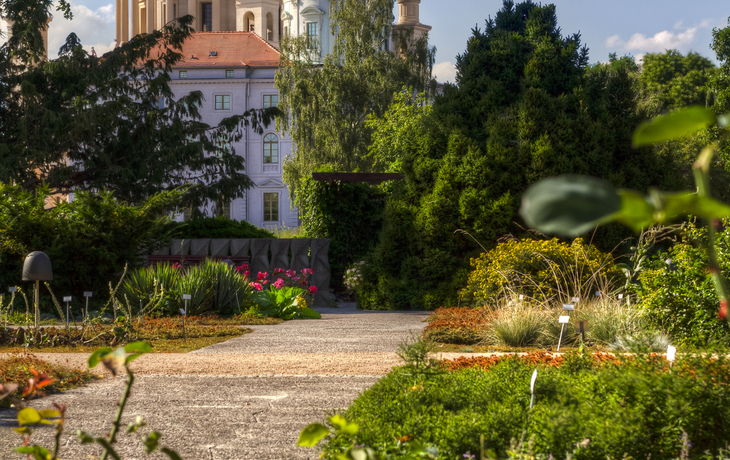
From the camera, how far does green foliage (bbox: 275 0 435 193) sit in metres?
26.2

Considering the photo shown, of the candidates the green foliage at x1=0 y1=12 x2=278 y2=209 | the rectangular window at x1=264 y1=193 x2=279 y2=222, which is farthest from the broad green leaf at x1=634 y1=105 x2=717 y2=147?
the rectangular window at x1=264 y1=193 x2=279 y2=222

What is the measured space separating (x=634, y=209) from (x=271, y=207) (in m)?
41.2

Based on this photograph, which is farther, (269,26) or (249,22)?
(249,22)

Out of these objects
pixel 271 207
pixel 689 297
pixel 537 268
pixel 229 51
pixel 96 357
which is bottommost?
pixel 537 268

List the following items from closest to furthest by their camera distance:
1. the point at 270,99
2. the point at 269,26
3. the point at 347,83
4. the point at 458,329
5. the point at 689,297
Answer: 1. the point at 689,297
2. the point at 458,329
3. the point at 347,83
4. the point at 270,99
5. the point at 269,26

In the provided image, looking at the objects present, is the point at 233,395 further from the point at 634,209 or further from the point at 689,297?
the point at 634,209

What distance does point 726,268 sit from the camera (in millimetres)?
5672

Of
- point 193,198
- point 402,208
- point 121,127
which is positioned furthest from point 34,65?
point 402,208

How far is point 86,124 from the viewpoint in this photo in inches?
649

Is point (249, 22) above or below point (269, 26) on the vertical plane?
above

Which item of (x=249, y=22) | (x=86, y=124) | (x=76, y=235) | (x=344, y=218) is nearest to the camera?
(x=76, y=235)

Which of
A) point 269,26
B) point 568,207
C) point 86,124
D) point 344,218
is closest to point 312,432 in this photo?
point 568,207

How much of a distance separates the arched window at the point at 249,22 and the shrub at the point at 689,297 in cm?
5271

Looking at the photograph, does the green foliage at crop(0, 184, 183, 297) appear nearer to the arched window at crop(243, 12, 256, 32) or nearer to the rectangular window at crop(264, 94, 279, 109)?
the rectangular window at crop(264, 94, 279, 109)
